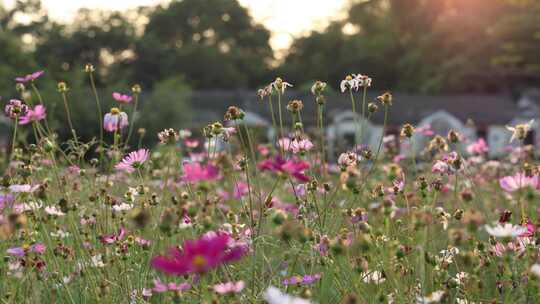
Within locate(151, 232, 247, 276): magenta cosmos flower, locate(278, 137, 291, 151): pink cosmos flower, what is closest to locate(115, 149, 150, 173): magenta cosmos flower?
locate(278, 137, 291, 151): pink cosmos flower

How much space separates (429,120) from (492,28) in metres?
6.72

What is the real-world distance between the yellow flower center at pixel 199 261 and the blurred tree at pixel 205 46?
30364 millimetres

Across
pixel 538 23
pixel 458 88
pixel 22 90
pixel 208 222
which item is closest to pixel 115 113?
Answer: pixel 22 90

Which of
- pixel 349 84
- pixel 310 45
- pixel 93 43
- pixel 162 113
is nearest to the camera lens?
pixel 349 84

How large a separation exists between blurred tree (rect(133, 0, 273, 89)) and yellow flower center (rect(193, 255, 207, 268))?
99.6 feet

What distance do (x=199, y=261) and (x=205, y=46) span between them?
1256 inches

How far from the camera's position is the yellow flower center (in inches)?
41.4

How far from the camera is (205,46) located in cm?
3244

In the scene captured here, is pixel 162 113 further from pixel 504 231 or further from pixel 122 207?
pixel 504 231

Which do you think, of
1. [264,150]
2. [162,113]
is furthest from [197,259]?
[162,113]

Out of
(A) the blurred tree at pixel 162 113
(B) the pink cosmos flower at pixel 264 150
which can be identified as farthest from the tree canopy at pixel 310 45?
(B) the pink cosmos flower at pixel 264 150

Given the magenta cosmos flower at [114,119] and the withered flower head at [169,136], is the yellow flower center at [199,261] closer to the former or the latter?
the withered flower head at [169,136]

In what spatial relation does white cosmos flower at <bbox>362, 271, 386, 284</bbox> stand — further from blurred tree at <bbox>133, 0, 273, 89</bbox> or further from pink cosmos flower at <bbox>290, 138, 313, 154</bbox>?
blurred tree at <bbox>133, 0, 273, 89</bbox>

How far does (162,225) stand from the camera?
1.26 metres
